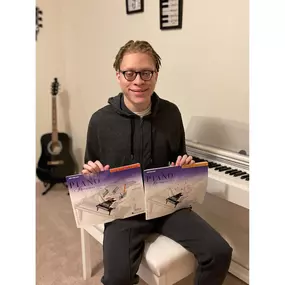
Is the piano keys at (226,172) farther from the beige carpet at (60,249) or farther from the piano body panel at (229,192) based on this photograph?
the beige carpet at (60,249)

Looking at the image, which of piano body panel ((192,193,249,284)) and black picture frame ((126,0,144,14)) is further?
black picture frame ((126,0,144,14))

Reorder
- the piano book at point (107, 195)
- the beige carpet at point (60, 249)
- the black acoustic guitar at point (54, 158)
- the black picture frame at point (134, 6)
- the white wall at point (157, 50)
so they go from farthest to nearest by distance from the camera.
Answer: the black acoustic guitar at point (54, 158)
the black picture frame at point (134, 6)
the beige carpet at point (60, 249)
the white wall at point (157, 50)
the piano book at point (107, 195)

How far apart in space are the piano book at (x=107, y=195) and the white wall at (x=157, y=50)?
1.95ft

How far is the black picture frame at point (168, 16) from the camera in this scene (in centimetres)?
166

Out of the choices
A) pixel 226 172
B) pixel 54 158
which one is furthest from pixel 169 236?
pixel 54 158

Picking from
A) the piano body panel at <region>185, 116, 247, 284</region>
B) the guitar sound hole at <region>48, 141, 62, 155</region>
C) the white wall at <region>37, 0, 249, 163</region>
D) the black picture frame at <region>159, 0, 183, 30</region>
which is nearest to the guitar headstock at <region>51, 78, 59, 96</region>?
the white wall at <region>37, 0, 249, 163</region>

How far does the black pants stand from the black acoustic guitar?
1571 millimetres

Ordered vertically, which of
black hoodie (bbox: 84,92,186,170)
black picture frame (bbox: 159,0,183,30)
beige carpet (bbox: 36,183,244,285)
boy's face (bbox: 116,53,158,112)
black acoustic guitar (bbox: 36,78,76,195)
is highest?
black picture frame (bbox: 159,0,183,30)

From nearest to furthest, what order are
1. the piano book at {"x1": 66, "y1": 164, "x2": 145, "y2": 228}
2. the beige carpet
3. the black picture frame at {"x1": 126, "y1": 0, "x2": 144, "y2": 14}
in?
1. the piano book at {"x1": 66, "y1": 164, "x2": 145, "y2": 228}
2. the beige carpet
3. the black picture frame at {"x1": 126, "y1": 0, "x2": 144, "y2": 14}

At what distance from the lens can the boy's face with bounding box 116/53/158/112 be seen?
46.5 inches

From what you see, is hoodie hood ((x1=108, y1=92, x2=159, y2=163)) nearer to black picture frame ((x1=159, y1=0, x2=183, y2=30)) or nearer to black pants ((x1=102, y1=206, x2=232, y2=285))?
black pants ((x1=102, y1=206, x2=232, y2=285))

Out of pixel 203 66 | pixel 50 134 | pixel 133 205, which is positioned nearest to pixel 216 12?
pixel 203 66

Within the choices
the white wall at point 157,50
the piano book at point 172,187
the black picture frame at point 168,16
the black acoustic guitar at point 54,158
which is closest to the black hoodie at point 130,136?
the piano book at point 172,187

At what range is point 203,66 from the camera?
162 cm
